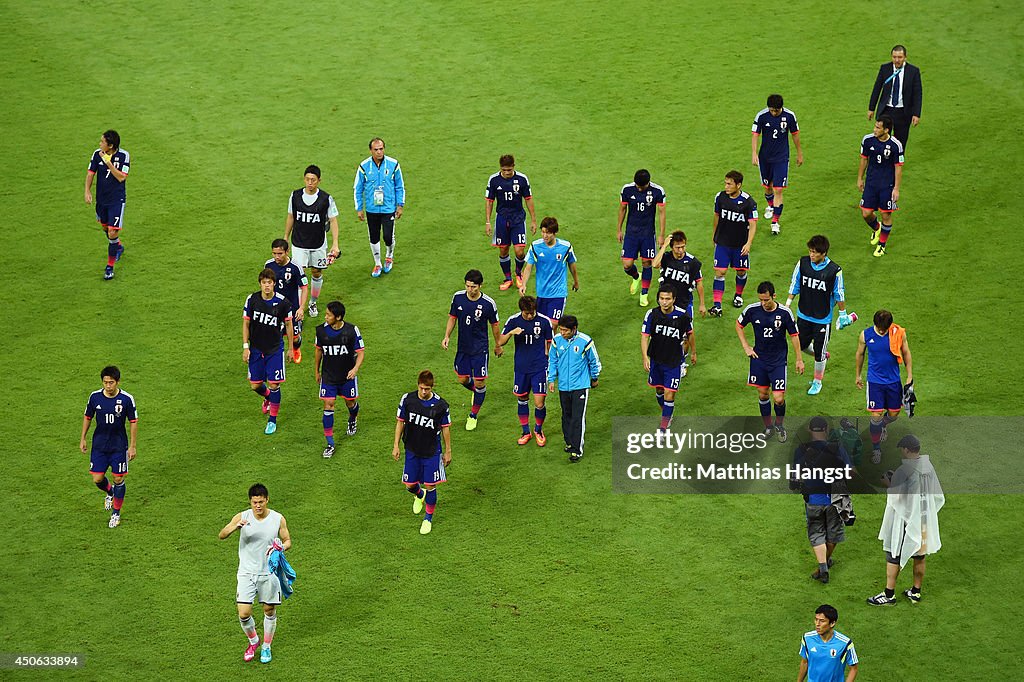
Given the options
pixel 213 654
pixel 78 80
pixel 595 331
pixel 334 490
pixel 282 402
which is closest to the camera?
pixel 213 654

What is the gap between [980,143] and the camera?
2419 cm

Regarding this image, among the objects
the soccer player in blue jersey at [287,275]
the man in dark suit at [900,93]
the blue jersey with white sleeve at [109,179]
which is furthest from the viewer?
the man in dark suit at [900,93]

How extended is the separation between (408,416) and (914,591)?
620cm

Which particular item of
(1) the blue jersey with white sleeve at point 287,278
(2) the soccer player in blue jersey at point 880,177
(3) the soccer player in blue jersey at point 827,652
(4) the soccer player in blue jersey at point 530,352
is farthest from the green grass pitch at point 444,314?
(1) the blue jersey with white sleeve at point 287,278

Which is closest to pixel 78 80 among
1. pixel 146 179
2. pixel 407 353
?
pixel 146 179

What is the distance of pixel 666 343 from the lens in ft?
55.7

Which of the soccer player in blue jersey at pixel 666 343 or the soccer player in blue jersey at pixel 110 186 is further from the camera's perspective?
the soccer player in blue jersey at pixel 110 186

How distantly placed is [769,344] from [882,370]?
1451 millimetres

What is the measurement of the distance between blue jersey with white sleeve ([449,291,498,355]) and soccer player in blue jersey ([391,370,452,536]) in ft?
5.63

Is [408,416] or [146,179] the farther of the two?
[146,179]

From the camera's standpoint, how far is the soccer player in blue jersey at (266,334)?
17.0 metres

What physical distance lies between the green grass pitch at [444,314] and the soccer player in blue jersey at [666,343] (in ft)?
3.65

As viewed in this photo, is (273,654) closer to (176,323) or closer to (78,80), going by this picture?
(176,323)

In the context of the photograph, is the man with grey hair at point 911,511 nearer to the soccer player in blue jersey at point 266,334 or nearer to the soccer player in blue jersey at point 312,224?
the soccer player in blue jersey at point 266,334
